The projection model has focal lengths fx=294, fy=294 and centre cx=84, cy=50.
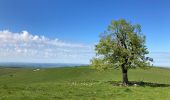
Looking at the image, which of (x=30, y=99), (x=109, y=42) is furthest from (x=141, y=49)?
(x=30, y=99)

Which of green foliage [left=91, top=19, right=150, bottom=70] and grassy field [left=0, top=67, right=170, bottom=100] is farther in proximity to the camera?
green foliage [left=91, top=19, right=150, bottom=70]

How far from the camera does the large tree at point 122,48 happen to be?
53.8 metres

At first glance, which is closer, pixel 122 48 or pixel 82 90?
pixel 82 90

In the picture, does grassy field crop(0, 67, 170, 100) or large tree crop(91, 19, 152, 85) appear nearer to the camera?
grassy field crop(0, 67, 170, 100)

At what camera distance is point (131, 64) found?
178ft

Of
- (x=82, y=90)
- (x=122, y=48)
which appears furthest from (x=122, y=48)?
(x=82, y=90)

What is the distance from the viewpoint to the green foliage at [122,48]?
5378cm

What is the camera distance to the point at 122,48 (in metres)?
54.2

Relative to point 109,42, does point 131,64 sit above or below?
below

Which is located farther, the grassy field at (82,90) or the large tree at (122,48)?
the large tree at (122,48)

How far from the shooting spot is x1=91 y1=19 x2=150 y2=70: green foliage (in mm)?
53781

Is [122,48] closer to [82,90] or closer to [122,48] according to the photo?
[122,48]

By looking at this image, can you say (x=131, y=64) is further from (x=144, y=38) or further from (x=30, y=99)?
(x=30, y=99)

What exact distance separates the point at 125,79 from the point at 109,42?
7.70 m
